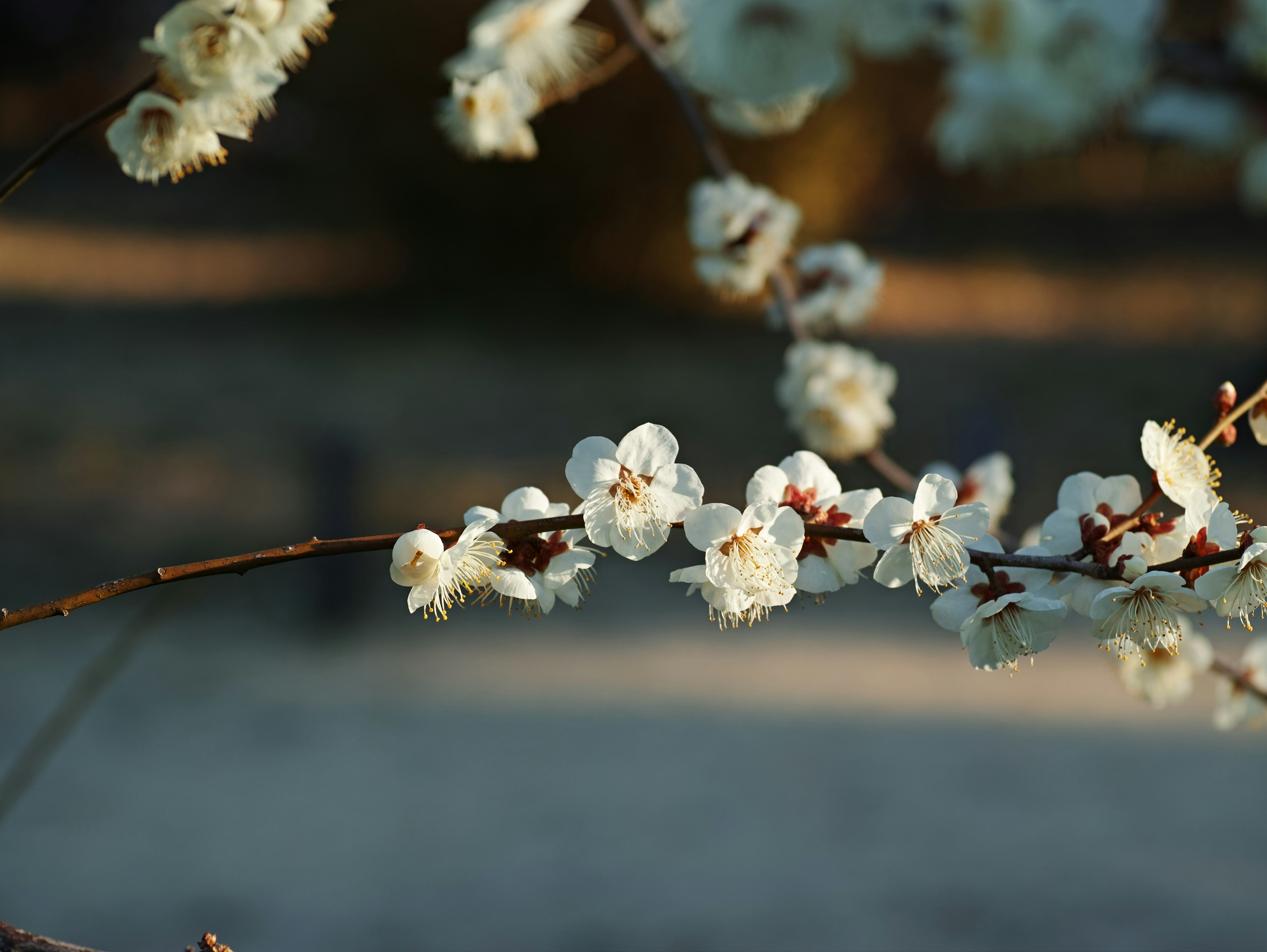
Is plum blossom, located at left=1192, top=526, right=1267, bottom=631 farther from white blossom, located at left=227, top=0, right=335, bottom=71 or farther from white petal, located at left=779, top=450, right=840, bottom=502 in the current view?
white blossom, located at left=227, top=0, right=335, bottom=71

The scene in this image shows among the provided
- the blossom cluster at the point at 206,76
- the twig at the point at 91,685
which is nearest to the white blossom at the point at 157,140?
the blossom cluster at the point at 206,76

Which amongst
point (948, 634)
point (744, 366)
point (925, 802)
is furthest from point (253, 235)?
point (925, 802)

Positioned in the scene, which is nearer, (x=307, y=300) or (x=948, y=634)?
(x=948, y=634)

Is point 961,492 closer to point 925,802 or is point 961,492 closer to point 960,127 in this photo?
point 960,127

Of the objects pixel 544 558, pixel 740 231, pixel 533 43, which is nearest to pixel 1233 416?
pixel 544 558

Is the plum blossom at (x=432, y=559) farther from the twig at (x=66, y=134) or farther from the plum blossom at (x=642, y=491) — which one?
the twig at (x=66, y=134)

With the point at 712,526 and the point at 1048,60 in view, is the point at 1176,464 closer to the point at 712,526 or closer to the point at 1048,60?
the point at 712,526
